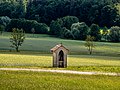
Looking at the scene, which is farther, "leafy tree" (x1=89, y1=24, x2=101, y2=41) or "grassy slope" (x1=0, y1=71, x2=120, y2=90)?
"leafy tree" (x1=89, y1=24, x2=101, y2=41)

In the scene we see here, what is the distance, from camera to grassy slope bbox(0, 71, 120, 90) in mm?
30134

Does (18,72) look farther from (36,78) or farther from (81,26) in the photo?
(81,26)

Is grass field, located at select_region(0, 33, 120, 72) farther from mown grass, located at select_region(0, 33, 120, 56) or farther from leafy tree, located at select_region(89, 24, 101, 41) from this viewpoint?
leafy tree, located at select_region(89, 24, 101, 41)

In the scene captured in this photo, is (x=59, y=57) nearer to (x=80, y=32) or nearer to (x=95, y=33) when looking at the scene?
(x=95, y=33)

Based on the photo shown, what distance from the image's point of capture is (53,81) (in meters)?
32.9

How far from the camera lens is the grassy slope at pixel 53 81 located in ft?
98.9

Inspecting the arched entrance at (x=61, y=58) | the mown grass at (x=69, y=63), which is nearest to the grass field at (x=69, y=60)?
the mown grass at (x=69, y=63)

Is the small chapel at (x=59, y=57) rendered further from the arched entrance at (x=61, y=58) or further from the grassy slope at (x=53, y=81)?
the grassy slope at (x=53, y=81)

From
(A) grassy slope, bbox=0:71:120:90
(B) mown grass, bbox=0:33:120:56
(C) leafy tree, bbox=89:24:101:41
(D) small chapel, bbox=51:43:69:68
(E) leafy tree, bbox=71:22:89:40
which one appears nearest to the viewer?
(A) grassy slope, bbox=0:71:120:90

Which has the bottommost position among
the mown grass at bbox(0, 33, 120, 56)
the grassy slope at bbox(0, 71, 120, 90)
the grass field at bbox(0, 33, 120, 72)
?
the mown grass at bbox(0, 33, 120, 56)

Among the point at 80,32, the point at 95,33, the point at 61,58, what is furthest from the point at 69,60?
the point at 80,32

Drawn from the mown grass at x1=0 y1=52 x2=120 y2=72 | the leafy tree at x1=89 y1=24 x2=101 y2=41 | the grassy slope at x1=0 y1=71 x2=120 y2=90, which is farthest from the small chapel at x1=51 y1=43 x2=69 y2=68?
the leafy tree at x1=89 y1=24 x2=101 y2=41

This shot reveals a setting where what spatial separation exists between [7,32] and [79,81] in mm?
150917

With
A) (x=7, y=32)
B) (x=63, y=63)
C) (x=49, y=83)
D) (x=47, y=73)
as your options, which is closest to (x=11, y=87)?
(x=49, y=83)
